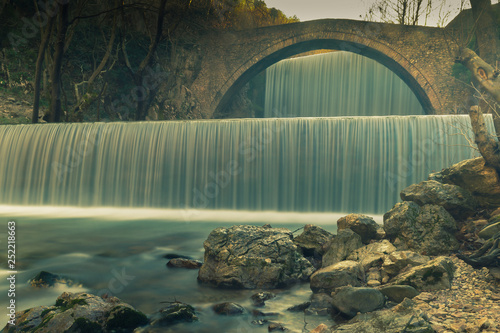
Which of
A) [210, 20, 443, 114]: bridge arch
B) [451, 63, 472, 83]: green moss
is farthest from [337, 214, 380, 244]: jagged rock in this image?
[451, 63, 472, 83]: green moss

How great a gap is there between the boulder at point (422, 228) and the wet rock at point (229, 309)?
2.09 meters

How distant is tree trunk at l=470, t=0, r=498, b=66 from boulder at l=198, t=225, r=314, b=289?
534 inches

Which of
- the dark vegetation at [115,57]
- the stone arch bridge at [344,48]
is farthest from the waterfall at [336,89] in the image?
the dark vegetation at [115,57]

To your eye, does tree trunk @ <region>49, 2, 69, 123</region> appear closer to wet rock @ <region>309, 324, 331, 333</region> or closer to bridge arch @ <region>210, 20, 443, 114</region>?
bridge arch @ <region>210, 20, 443, 114</region>

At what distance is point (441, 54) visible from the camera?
1623 centimetres

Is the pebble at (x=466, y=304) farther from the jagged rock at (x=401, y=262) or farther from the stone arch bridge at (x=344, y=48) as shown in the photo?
the stone arch bridge at (x=344, y=48)

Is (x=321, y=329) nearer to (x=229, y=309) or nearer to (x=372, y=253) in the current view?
(x=229, y=309)

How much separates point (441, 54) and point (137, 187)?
1281 cm

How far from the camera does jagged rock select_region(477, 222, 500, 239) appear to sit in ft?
14.0

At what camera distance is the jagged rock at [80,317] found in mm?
2906

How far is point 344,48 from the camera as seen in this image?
696 inches

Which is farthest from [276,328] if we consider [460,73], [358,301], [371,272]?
[460,73]

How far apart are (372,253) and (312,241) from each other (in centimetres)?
82

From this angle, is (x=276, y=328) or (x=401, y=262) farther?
(x=401, y=262)
